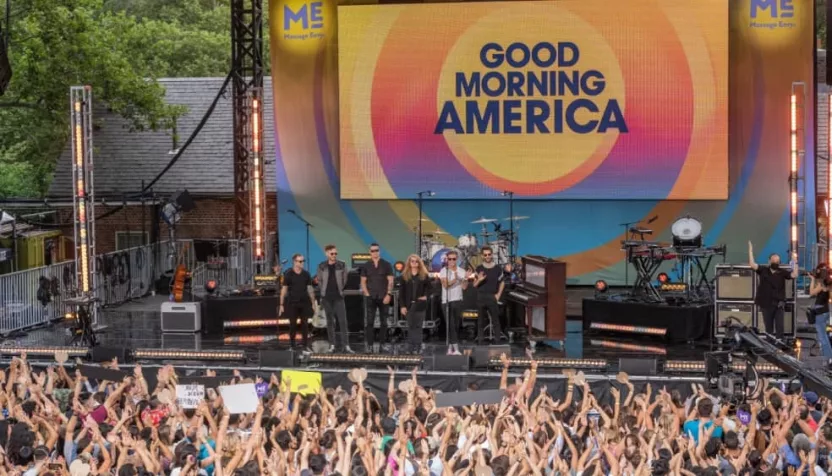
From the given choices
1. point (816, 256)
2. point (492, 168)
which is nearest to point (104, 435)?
point (492, 168)

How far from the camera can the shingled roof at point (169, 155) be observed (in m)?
27.1

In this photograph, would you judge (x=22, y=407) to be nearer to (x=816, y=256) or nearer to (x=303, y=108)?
(x=303, y=108)

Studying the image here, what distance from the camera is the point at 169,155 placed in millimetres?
27781

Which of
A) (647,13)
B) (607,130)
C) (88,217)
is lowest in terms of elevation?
(88,217)

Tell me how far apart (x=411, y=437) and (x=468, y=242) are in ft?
33.4

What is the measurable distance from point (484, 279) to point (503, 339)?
1.33m

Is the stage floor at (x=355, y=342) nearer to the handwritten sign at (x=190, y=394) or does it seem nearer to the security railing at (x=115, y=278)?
the security railing at (x=115, y=278)

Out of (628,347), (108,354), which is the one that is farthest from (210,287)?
(628,347)

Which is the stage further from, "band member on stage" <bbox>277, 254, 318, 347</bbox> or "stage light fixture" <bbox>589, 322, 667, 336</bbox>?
"band member on stage" <bbox>277, 254, 318, 347</bbox>

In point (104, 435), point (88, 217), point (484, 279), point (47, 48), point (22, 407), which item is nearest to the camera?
point (104, 435)

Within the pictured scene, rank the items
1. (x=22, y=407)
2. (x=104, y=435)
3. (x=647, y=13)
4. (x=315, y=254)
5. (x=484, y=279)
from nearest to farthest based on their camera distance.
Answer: (x=104, y=435) → (x=22, y=407) → (x=484, y=279) → (x=647, y=13) → (x=315, y=254)

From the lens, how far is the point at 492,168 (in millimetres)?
21859

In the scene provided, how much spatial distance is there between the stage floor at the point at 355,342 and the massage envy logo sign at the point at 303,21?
5.48 metres

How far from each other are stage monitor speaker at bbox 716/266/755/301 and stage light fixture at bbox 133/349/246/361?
6588 millimetres
